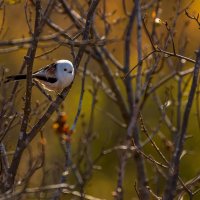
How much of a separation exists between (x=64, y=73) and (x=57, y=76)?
0.17 metres

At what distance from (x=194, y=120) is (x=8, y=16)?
9.96 feet

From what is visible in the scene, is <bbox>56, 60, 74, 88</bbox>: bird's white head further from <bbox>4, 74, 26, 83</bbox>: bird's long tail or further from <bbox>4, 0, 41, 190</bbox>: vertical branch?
<bbox>4, 0, 41, 190</bbox>: vertical branch

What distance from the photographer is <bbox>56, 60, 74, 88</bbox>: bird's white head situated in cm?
536

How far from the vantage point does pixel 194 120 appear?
895 cm

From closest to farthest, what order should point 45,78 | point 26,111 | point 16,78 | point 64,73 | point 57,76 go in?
1. point 26,111
2. point 16,78
3. point 64,73
4. point 57,76
5. point 45,78

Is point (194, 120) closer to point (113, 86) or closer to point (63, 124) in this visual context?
point (113, 86)

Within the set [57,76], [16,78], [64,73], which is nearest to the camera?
[16,78]

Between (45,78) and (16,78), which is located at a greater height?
(16,78)

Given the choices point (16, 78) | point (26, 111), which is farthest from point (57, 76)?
point (26, 111)

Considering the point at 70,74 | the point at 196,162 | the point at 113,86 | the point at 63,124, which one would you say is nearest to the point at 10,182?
the point at 63,124

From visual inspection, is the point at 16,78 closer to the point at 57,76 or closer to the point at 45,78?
the point at 57,76

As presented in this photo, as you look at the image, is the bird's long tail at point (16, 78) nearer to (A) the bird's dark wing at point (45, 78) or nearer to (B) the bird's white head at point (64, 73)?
(B) the bird's white head at point (64, 73)

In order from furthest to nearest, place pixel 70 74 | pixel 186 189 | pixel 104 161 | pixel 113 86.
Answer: pixel 104 161 < pixel 113 86 < pixel 70 74 < pixel 186 189

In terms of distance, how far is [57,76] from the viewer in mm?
5672
